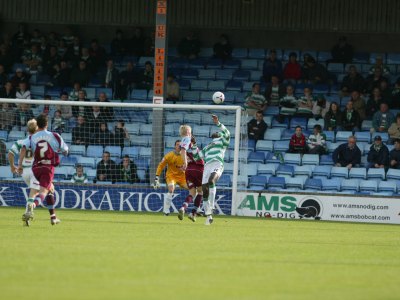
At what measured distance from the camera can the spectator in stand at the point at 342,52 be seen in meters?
29.2

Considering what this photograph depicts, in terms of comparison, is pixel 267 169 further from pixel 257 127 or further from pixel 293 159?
pixel 257 127

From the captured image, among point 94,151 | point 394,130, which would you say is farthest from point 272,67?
point 94,151

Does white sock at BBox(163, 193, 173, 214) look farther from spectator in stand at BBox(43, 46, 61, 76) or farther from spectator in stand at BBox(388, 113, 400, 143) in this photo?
spectator in stand at BBox(43, 46, 61, 76)

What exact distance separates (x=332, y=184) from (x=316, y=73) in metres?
4.51

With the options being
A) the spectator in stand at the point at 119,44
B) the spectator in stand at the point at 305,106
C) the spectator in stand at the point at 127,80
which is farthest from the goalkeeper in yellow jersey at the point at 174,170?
the spectator in stand at the point at 119,44

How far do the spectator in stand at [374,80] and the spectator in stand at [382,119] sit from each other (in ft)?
4.15

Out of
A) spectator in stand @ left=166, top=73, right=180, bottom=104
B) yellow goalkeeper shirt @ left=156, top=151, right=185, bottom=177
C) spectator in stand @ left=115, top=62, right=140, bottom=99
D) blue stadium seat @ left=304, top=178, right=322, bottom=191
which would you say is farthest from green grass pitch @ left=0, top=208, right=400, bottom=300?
spectator in stand @ left=115, top=62, right=140, bottom=99

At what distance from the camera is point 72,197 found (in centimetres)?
2472

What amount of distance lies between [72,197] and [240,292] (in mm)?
15950

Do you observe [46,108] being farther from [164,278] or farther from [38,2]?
[164,278]

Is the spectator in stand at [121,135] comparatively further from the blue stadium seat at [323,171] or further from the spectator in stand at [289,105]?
the blue stadium seat at [323,171]

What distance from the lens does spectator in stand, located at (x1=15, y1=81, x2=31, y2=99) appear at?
28.3 metres

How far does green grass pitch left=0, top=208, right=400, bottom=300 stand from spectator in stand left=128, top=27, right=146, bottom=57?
486 inches

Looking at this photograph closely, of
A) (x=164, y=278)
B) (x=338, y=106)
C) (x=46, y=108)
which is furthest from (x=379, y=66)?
(x=164, y=278)
